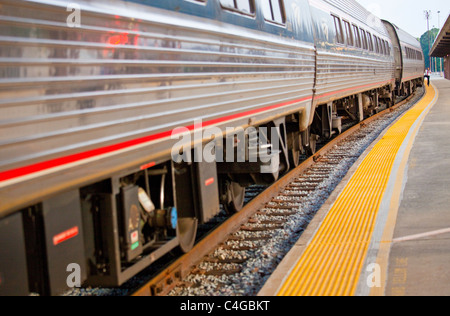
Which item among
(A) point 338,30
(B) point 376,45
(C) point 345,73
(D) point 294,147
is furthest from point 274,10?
(B) point 376,45

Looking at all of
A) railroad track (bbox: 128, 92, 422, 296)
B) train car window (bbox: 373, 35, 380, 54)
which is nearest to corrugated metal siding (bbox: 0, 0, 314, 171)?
railroad track (bbox: 128, 92, 422, 296)

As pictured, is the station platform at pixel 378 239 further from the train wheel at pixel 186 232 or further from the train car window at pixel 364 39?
the train car window at pixel 364 39

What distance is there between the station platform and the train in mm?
992

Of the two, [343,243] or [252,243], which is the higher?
[343,243]

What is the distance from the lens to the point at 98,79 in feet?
9.50

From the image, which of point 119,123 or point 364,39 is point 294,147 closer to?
point 119,123

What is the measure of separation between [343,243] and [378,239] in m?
0.33

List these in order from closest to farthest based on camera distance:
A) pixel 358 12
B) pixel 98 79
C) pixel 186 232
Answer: pixel 98 79
pixel 186 232
pixel 358 12

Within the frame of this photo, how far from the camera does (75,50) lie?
8.95 ft

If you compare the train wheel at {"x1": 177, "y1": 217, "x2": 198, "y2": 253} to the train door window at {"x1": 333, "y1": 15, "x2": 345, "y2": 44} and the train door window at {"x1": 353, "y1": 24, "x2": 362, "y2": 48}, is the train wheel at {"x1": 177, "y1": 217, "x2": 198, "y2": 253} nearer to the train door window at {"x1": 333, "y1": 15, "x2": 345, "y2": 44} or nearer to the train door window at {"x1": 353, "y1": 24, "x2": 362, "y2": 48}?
the train door window at {"x1": 333, "y1": 15, "x2": 345, "y2": 44}

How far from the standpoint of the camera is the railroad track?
172 inches

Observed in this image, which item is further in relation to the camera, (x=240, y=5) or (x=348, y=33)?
(x=348, y=33)

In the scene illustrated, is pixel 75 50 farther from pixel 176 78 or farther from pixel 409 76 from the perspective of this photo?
pixel 409 76
